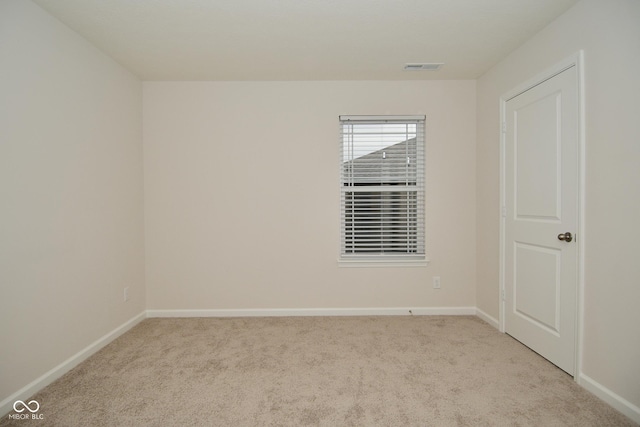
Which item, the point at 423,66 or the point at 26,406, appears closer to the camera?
the point at 26,406

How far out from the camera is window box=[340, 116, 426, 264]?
11.6 ft

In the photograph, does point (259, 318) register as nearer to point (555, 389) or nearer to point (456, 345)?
point (456, 345)

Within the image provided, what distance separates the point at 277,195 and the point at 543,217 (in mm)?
2510

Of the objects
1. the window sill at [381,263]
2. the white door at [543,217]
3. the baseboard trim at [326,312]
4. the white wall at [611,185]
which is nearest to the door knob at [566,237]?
the white door at [543,217]

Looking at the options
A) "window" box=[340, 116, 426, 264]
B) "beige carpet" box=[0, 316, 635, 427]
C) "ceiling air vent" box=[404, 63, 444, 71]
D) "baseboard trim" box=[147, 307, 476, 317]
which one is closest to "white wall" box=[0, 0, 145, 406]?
"beige carpet" box=[0, 316, 635, 427]

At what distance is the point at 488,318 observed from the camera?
10.7ft

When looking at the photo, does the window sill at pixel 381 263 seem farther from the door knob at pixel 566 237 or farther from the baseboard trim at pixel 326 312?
the door knob at pixel 566 237

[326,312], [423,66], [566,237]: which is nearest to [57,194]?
[326,312]

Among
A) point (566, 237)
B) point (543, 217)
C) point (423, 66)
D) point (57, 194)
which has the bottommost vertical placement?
Answer: point (566, 237)

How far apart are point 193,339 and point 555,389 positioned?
9.49ft

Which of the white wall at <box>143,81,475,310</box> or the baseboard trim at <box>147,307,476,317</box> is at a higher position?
the white wall at <box>143,81,475,310</box>

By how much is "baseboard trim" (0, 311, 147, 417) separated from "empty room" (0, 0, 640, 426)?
0.6 inches

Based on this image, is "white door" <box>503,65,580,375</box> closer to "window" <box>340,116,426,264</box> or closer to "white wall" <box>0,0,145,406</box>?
"window" <box>340,116,426,264</box>

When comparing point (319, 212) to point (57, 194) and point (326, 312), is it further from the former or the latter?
point (57, 194)
